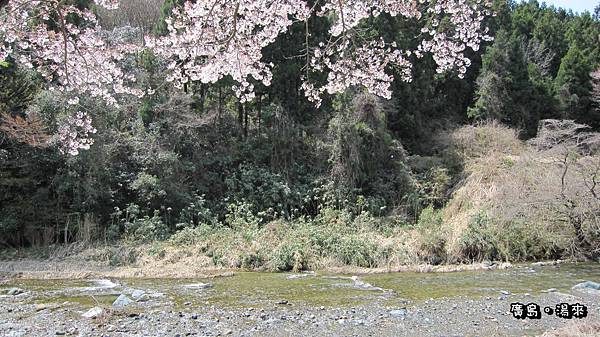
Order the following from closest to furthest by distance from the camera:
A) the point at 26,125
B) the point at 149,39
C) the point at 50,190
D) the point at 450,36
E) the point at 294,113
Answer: the point at 149,39
the point at 450,36
the point at 26,125
the point at 50,190
the point at 294,113

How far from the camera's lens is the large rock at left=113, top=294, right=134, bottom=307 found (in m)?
6.34

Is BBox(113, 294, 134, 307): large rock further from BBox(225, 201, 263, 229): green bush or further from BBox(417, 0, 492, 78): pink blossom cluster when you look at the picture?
BBox(225, 201, 263, 229): green bush

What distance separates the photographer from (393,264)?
386 inches

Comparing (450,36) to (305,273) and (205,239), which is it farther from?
(205,239)

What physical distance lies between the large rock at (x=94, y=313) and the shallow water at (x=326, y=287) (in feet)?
2.40

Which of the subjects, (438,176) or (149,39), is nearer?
(149,39)

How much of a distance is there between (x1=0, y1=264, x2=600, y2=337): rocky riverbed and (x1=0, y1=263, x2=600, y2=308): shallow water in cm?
1

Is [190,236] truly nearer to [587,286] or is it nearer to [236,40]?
[236,40]

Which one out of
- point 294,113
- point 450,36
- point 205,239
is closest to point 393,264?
point 205,239

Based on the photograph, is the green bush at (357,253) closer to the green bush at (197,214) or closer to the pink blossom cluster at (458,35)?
the green bush at (197,214)

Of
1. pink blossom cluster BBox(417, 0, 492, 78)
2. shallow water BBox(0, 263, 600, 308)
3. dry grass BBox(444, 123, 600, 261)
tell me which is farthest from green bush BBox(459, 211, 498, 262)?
pink blossom cluster BBox(417, 0, 492, 78)

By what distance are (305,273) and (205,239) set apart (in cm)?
277

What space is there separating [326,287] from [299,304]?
1276 mm

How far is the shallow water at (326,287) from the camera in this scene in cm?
685
